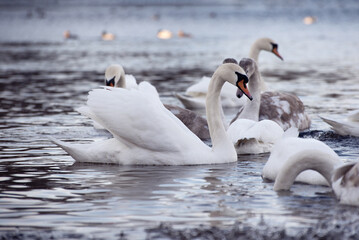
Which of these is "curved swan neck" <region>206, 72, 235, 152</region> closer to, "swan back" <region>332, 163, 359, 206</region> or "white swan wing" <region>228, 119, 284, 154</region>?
"white swan wing" <region>228, 119, 284, 154</region>

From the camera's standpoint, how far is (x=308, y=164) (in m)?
7.48

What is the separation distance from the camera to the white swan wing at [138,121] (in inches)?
364

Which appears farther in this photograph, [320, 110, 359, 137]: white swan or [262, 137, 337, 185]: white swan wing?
[320, 110, 359, 137]: white swan

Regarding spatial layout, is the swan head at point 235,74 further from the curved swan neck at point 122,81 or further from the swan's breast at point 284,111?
the curved swan neck at point 122,81

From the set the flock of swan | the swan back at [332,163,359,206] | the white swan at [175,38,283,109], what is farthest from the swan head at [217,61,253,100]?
the white swan at [175,38,283,109]

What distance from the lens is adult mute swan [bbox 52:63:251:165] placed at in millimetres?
9258

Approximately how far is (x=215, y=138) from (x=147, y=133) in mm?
920

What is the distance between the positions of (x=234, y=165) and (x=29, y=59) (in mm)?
21961

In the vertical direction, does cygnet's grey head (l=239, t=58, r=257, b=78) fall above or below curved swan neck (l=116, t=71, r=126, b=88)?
above

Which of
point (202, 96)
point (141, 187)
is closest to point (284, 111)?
point (202, 96)

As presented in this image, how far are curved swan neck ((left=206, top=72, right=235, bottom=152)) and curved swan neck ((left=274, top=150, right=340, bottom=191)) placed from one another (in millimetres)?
2058

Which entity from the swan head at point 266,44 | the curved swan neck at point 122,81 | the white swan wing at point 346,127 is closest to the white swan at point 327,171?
the white swan wing at point 346,127

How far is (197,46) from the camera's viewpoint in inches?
1554

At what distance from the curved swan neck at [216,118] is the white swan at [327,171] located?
6.43 feet
